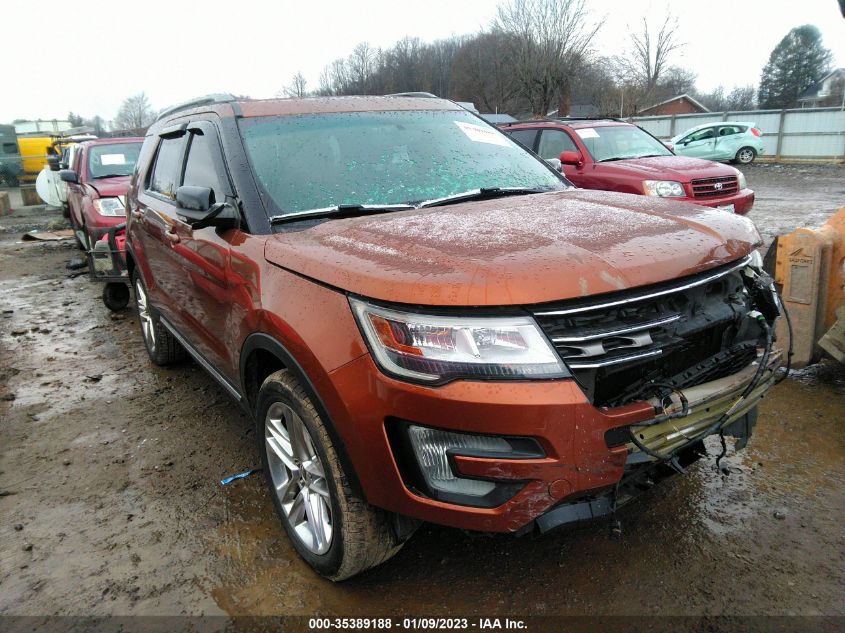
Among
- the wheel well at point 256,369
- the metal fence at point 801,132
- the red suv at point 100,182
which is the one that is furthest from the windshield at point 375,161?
the metal fence at point 801,132

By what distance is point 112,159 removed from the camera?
9.27m

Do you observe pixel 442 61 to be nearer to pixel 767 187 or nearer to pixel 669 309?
pixel 767 187

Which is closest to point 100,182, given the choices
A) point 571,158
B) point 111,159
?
point 111,159

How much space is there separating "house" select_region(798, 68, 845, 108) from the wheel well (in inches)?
2631

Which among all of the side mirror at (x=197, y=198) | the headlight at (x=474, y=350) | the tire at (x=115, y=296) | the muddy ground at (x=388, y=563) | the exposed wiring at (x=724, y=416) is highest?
the side mirror at (x=197, y=198)

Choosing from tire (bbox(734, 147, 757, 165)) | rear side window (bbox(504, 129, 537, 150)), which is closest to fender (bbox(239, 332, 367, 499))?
rear side window (bbox(504, 129, 537, 150))

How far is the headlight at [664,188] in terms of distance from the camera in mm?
7562

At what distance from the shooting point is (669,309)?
2084mm

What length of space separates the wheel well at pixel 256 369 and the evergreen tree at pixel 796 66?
235ft

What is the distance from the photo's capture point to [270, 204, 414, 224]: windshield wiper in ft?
8.77

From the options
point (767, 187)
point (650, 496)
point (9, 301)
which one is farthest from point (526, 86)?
point (650, 496)

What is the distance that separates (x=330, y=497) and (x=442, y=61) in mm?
73077

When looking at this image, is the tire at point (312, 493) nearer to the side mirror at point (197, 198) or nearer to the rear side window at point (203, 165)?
the side mirror at point (197, 198)

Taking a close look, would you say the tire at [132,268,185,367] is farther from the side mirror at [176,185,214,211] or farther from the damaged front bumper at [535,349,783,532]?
the damaged front bumper at [535,349,783,532]
